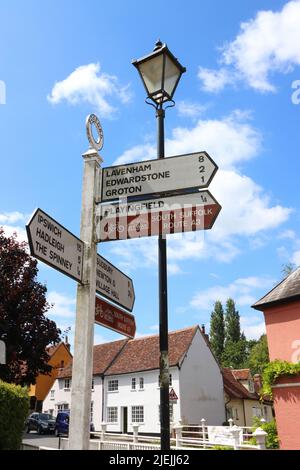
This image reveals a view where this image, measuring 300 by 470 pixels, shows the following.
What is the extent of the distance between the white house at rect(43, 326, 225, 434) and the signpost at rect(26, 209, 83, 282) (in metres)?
31.1

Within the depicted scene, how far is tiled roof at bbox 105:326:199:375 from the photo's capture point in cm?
3574

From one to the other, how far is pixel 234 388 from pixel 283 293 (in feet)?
102

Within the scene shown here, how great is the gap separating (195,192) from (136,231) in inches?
27.7

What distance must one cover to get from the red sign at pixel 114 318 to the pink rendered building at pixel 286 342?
9.78 m

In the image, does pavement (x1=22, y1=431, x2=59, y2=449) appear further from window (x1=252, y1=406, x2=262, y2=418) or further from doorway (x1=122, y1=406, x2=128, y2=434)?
window (x1=252, y1=406, x2=262, y2=418)

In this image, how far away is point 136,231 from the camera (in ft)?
14.4

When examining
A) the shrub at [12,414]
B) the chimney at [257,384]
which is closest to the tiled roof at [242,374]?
the chimney at [257,384]

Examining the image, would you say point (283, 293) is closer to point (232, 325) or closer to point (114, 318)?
point (114, 318)

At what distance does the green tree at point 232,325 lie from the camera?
7588 cm

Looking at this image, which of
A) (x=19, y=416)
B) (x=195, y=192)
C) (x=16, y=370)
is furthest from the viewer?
(x=16, y=370)

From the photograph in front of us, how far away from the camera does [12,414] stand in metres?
11.4

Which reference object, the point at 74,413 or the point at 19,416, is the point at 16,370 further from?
the point at 74,413

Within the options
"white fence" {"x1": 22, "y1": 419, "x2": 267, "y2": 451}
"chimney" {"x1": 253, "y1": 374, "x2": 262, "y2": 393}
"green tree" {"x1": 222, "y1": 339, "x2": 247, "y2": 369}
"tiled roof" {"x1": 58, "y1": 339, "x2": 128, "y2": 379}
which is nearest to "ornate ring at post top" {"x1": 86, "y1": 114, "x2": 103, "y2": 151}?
"white fence" {"x1": 22, "y1": 419, "x2": 267, "y2": 451}
